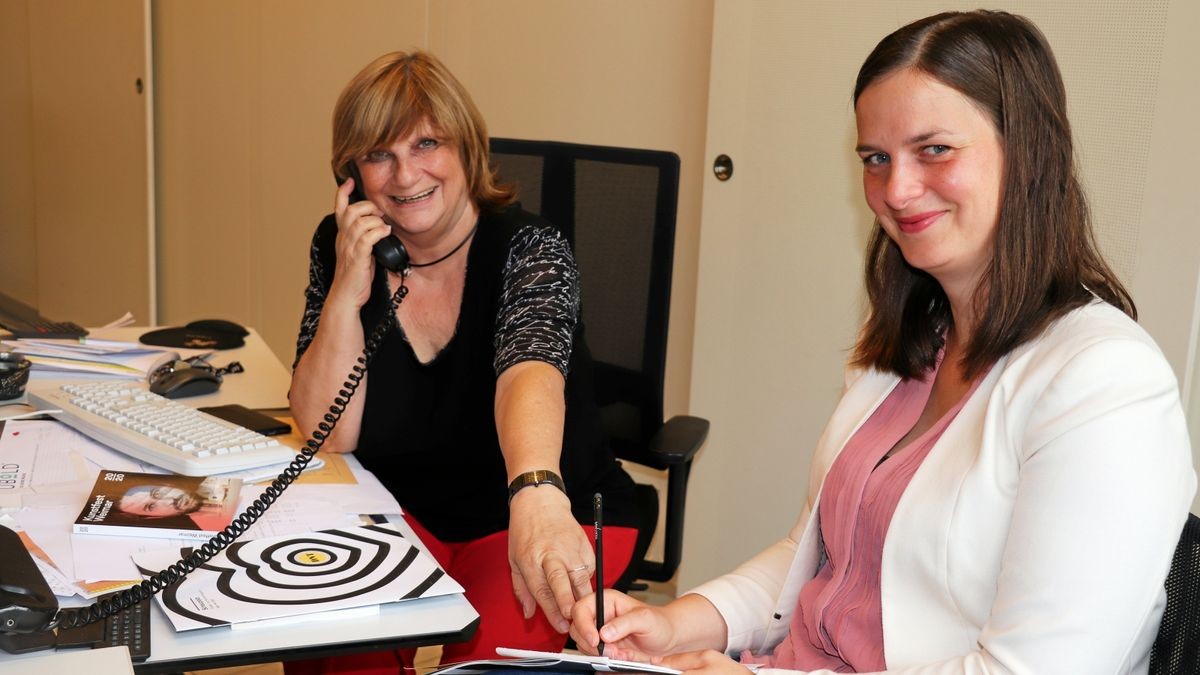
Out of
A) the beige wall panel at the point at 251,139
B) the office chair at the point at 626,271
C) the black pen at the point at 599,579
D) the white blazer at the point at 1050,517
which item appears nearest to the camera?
the white blazer at the point at 1050,517

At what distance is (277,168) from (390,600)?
129 inches

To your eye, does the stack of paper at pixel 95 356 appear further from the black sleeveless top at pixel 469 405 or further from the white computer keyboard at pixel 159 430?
the black sleeveless top at pixel 469 405

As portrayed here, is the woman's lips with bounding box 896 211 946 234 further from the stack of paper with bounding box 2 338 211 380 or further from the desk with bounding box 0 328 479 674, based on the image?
the stack of paper with bounding box 2 338 211 380

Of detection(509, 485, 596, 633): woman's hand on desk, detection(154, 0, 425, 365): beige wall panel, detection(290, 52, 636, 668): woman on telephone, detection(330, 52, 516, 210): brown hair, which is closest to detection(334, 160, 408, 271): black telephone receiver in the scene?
detection(290, 52, 636, 668): woman on telephone

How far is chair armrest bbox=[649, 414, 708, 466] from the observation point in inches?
79.7

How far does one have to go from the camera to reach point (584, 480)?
188 centimetres

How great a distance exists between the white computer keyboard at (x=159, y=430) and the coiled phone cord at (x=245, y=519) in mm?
71

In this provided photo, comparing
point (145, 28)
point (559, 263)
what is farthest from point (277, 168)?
point (559, 263)

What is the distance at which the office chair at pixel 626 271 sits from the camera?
2.11m

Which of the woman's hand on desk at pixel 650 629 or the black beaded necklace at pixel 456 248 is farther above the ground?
the black beaded necklace at pixel 456 248

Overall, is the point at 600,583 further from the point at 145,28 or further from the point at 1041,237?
the point at 145,28

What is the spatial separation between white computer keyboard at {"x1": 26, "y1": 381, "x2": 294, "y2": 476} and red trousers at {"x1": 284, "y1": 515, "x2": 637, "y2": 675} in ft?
0.91

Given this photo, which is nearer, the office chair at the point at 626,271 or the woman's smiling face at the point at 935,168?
the woman's smiling face at the point at 935,168

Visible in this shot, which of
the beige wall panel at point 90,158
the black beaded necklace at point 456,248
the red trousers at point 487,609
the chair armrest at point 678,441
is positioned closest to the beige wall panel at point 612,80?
the chair armrest at point 678,441
